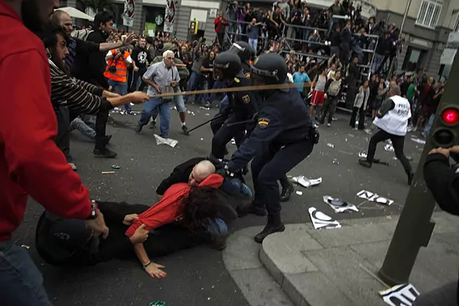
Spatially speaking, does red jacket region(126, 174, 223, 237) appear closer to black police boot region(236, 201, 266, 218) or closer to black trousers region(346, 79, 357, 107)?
black police boot region(236, 201, 266, 218)

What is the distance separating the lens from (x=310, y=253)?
3418 mm

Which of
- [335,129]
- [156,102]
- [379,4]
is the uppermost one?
[379,4]

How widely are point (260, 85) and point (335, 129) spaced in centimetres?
853

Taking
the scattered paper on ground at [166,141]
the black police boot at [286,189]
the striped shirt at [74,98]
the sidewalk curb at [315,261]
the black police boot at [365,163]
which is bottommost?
the scattered paper on ground at [166,141]

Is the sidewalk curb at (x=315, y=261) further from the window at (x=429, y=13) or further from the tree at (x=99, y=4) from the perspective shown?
the tree at (x=99, y=4)

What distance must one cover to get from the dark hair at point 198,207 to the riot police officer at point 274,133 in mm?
507

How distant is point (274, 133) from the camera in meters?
3.46

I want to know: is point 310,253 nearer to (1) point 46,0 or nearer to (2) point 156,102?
(1) point 46,0

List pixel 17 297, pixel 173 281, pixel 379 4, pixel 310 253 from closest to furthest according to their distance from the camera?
pixel 17 297 < pixel 173 281 < pixel 310 253 < pixel 379 4

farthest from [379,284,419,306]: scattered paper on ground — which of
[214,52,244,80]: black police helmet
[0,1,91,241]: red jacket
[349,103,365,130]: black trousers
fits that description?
[349,103,365,130]: black trousers

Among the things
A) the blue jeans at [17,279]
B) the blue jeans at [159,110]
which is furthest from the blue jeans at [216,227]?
the blue jeans at [159,110]

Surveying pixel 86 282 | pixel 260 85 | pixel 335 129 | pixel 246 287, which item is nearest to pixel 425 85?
pixel 335 129

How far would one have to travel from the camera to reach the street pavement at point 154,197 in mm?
2742

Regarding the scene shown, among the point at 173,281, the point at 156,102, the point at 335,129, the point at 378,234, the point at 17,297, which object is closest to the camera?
the point at 17,297
